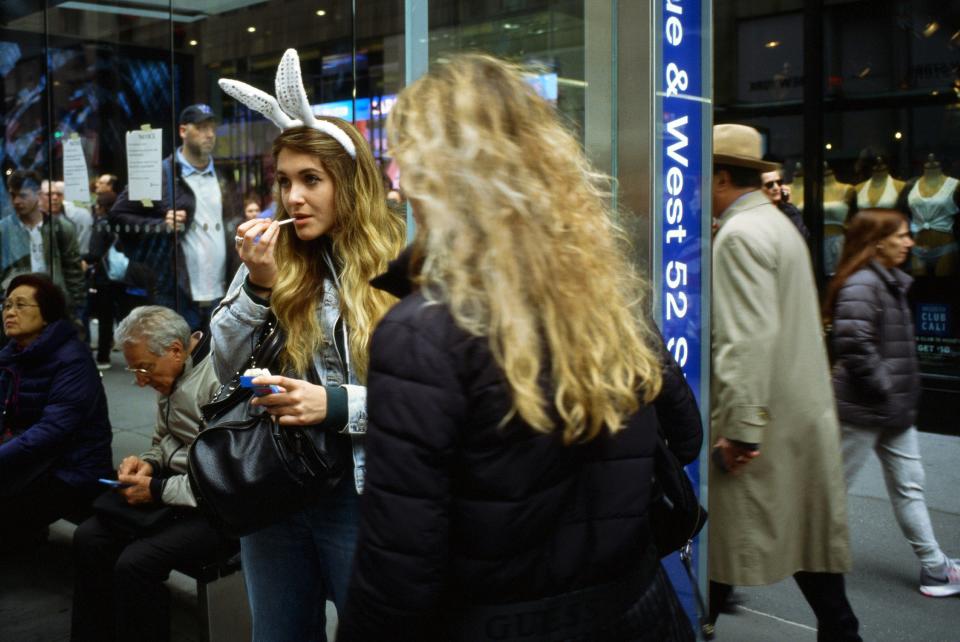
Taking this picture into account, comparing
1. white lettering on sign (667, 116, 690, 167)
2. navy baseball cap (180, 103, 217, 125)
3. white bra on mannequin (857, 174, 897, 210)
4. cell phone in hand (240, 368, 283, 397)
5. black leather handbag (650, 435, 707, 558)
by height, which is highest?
navy baseball cap (180, 103, 217, 125)

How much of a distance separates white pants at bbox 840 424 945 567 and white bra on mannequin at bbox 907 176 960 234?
4.05 metres

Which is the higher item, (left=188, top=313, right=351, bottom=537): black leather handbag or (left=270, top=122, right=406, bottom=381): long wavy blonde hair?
(left=270, top=122, right=406, bottom=381): long wavy blonde hair

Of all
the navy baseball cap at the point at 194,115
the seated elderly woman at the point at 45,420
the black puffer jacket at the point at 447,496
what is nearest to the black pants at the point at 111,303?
the navy baseball cap at the point at 194,115

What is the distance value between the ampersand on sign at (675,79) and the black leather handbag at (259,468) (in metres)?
1.33

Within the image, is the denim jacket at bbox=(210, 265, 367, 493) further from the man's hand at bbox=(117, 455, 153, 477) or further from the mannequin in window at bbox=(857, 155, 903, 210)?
the mannequin in window at bbox=(857, 155, 903, 210)

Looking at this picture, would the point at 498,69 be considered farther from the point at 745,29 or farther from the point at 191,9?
the point at 745,29

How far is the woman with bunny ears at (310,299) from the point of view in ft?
7.59

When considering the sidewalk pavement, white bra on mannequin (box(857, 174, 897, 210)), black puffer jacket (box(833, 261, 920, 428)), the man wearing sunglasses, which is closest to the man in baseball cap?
the sidewalk pavement

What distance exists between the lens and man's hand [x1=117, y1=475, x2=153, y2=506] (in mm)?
3611

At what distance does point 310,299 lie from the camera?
2340mm

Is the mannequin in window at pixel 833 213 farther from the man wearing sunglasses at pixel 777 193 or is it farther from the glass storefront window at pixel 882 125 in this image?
the man wearing sunglasses at pixel 777 193

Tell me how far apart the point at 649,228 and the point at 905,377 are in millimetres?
2208

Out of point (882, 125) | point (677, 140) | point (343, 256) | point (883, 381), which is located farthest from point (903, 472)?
point (882, 125)

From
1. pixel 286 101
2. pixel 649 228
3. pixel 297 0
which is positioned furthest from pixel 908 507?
pixel 297 0
